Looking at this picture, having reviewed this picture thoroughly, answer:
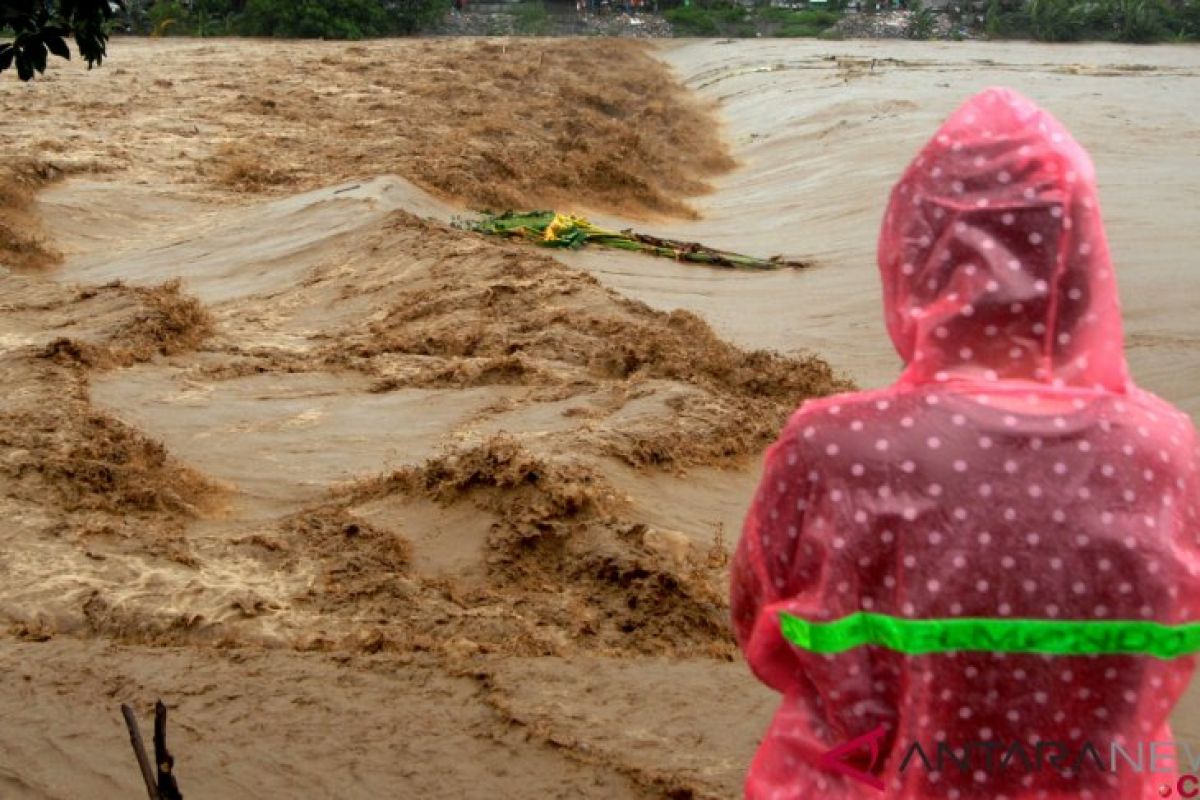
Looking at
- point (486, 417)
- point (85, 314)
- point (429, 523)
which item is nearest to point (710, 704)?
point (429, 523)

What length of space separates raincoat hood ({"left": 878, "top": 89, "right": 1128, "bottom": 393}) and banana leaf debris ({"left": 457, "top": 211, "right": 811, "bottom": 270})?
8111 millimetres

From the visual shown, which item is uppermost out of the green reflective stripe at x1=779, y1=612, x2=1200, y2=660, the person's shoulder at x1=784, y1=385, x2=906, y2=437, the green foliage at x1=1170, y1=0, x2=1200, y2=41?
the person's shoulder at x1=784, y1=385, x2=906, y2=437

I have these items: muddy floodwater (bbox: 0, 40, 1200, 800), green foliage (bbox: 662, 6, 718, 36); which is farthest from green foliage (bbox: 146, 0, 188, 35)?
muddy floodwater (bbox: 0, 40, 1200, 800)

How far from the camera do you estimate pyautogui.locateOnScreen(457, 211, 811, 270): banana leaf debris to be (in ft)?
32.7

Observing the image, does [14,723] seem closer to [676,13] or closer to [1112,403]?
[1112,403]

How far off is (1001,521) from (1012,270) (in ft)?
0.95

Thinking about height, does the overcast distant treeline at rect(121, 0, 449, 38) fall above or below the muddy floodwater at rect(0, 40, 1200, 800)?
above

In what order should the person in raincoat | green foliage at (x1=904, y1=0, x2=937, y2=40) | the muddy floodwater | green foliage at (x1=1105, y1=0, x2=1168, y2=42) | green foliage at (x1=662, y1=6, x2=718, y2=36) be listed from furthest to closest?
green foliage at (x1=662, y1=6, x2=718, y2=36) → green foliage at (x1=904, y1=0, x2=937, y2=40) → green foliage at (x1=1105, y1=0, x2=1168, y2=42) → the muddy floodwater → the person in raincoat

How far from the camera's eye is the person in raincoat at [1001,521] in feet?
5.69

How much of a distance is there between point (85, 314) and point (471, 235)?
253 cm

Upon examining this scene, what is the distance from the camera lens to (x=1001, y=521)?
174 cm

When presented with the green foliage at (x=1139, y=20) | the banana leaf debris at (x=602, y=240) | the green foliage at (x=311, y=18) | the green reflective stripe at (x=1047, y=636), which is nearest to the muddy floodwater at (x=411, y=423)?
the banana leaf debris at (x=602, y=240)

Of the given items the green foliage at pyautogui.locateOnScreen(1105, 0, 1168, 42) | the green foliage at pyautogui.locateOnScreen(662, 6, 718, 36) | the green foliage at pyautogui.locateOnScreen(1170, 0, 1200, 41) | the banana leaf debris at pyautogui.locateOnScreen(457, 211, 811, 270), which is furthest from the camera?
the green foliage at pyautogui.locateOnScreen(662, 6, 718, 36)

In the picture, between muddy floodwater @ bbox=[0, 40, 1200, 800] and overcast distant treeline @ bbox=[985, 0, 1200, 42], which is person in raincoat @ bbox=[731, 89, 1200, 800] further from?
overcast distant treeline @ bbox=[985, 0, 1200, 42]
